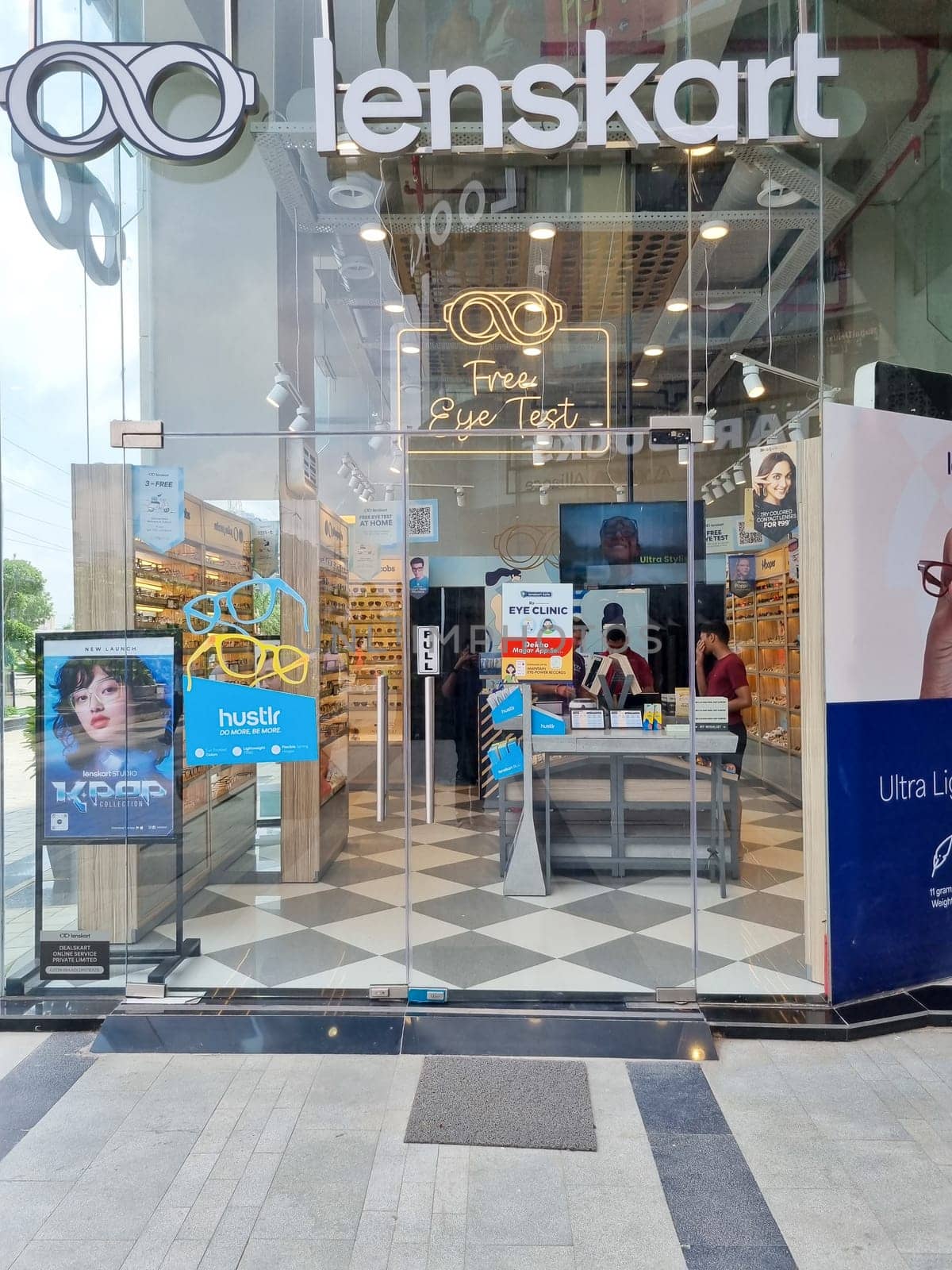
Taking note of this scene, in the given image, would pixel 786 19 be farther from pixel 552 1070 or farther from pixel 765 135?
pixel 552 1070

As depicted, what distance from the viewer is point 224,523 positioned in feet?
12.9

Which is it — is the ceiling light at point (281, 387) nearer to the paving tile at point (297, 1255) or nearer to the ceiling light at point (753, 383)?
the ceiling light at point (753, 383)

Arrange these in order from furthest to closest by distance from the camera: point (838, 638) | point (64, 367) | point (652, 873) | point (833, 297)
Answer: point (652, 873), point (833, 297), point (64, 367), point (838, 638)

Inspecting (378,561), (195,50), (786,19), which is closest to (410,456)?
(378,561)

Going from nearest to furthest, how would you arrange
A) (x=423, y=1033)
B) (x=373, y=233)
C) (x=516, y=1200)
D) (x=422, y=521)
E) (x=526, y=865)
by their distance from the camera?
(x=516, y=1200) < (x=423, y=1033) < (x=422, y=521) < (x=373, y=233) < (x=526, y=865)

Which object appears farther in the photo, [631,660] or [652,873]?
[652,873]

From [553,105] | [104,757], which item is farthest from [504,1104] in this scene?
[553,105]

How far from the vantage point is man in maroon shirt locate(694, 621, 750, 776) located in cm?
407

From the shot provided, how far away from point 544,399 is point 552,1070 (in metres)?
2.77

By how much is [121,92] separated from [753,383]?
307 centimetres

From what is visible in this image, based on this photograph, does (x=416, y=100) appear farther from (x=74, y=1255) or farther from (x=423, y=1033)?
(x=74, y=1255)

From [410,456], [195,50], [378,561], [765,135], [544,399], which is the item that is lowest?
[378,561]

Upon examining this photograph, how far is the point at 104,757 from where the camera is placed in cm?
379

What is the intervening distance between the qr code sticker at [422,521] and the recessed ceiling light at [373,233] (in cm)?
134
